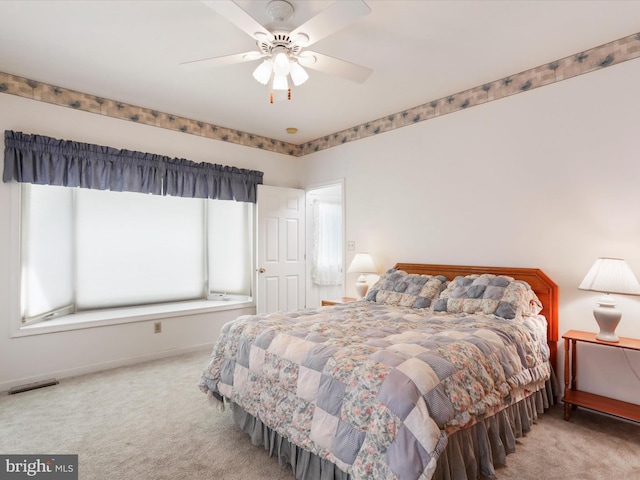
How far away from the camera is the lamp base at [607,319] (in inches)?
94.7

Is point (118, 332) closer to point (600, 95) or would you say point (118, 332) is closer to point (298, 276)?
point (298, 276)

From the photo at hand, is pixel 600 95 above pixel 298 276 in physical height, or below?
above

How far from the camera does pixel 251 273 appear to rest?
4.83 meters

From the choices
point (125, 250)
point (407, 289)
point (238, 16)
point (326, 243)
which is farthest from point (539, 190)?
point (125, 250)

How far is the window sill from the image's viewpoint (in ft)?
10.8

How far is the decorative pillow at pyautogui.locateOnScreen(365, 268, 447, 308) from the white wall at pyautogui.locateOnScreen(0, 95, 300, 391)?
2085 mm

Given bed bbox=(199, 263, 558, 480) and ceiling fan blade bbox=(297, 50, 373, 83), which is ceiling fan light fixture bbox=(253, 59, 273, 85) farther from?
bed bbox=(199, 263, 558, 480)

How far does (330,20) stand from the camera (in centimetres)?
186

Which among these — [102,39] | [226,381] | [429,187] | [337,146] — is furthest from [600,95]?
[102,39]

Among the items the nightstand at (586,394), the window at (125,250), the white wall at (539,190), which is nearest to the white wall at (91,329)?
the window at (125,250)

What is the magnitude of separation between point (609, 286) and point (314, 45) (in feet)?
8.65

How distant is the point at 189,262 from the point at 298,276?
1.48 metres

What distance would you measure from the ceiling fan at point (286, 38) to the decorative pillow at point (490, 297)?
6.02 feet

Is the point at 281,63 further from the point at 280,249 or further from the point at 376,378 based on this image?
the point at 280,249
